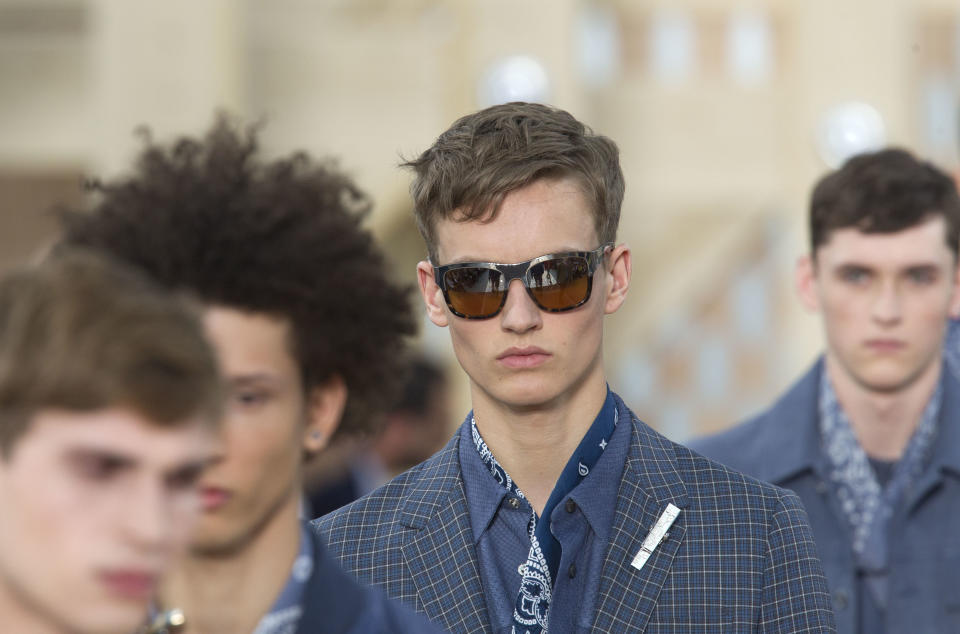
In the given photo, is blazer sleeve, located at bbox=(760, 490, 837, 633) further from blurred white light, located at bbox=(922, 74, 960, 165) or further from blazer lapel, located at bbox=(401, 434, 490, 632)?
blurred white light, located at bbox=(922, 74, 960, 165)

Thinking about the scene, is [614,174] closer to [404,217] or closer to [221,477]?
[221,477]

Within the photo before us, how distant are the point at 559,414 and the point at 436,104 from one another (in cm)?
889

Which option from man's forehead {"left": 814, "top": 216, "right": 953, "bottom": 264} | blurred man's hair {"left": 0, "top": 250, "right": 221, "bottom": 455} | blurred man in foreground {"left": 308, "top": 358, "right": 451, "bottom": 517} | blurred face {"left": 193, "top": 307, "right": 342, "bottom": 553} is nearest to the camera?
blurred man's hair {"left": 0, "top": 250, "right": 221, "bottom": 455}

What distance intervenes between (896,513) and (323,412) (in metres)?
2.52

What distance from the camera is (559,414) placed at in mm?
3365

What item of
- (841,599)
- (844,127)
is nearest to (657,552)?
(841,599)

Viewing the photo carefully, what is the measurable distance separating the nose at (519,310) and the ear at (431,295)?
0.70 feet

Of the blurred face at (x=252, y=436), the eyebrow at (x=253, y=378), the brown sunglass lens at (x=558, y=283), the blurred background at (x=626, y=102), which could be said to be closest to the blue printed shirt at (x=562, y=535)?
the brown sunglass lens at (x=558, y=283)

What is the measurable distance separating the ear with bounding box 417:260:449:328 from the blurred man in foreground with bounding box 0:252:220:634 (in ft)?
5.01

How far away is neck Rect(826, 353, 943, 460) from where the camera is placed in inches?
188

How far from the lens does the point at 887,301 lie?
4.80 meters

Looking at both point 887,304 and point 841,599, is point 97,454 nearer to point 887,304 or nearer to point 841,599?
point 841,599

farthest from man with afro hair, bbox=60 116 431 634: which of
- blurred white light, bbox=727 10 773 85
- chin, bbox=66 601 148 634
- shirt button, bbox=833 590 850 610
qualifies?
blurred white light, bbox=727 10 773 85

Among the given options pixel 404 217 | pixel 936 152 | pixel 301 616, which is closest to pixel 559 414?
pixel 301 616
